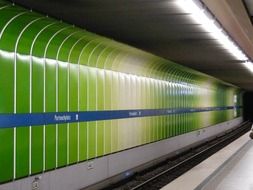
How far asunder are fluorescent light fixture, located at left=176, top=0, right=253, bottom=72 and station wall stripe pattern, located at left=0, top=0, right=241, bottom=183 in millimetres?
2030

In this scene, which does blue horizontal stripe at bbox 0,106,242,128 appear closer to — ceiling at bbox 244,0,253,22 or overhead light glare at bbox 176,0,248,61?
overhead light glare at bbox 176,0,248,61

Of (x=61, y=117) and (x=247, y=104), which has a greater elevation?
(x=247, y=104)

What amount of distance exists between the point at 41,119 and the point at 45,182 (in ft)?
3.39

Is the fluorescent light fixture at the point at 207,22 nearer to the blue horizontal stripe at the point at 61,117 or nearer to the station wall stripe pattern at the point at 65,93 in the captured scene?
the station wall stripe pattern at the point at 65,93

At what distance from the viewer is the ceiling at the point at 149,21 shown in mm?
6762

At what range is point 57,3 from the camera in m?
6.71

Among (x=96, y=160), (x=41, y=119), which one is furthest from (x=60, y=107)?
(x=96, y=160)

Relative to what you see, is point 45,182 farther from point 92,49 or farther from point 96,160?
point 92,49

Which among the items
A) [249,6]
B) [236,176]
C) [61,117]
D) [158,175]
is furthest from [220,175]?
[249,6]

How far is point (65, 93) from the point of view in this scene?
27.7 ft

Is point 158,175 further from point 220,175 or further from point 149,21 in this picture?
point 149,21

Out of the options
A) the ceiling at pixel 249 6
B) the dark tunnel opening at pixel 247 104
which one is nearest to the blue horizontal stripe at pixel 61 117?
the ceiling at pixel 249 6

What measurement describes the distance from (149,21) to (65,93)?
198cm

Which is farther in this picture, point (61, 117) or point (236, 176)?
point (236, 176)
